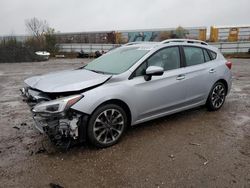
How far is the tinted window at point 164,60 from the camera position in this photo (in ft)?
13.3

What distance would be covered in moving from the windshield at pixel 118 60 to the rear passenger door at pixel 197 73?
1.01m

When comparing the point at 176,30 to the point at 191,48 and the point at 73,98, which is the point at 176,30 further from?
the point at 73,98

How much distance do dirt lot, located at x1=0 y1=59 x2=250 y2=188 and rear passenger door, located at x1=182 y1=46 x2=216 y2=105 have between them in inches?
19.8

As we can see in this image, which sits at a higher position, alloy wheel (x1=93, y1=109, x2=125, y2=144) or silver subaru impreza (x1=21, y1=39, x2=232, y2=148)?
silver subaru impreza (x1=21, y1=39, x2=232, y2=148)

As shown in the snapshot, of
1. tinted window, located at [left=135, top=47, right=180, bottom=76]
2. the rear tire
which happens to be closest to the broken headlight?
tinted window, located at [left=135, top=47, right=180, bottom=76]

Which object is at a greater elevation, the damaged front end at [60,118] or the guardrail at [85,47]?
the guardrail at [85,47]

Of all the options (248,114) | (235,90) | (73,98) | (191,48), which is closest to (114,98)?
(73,98)

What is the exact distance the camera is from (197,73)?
4.77 m

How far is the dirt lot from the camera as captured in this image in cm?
291

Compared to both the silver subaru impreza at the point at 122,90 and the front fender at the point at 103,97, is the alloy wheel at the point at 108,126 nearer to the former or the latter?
the silver subaru impreza at the point at 122,90

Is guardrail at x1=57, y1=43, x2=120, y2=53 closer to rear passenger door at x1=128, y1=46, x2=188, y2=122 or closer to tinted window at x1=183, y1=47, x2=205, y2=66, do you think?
tinted window at x1=183, y1=47, x2=205, y2=66

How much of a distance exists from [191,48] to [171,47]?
0.59m

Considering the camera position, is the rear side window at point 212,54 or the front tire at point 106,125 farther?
the rear side window at point 212,54

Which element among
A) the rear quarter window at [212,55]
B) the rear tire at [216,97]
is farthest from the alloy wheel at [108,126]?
the rear quarter window at [212,55]
